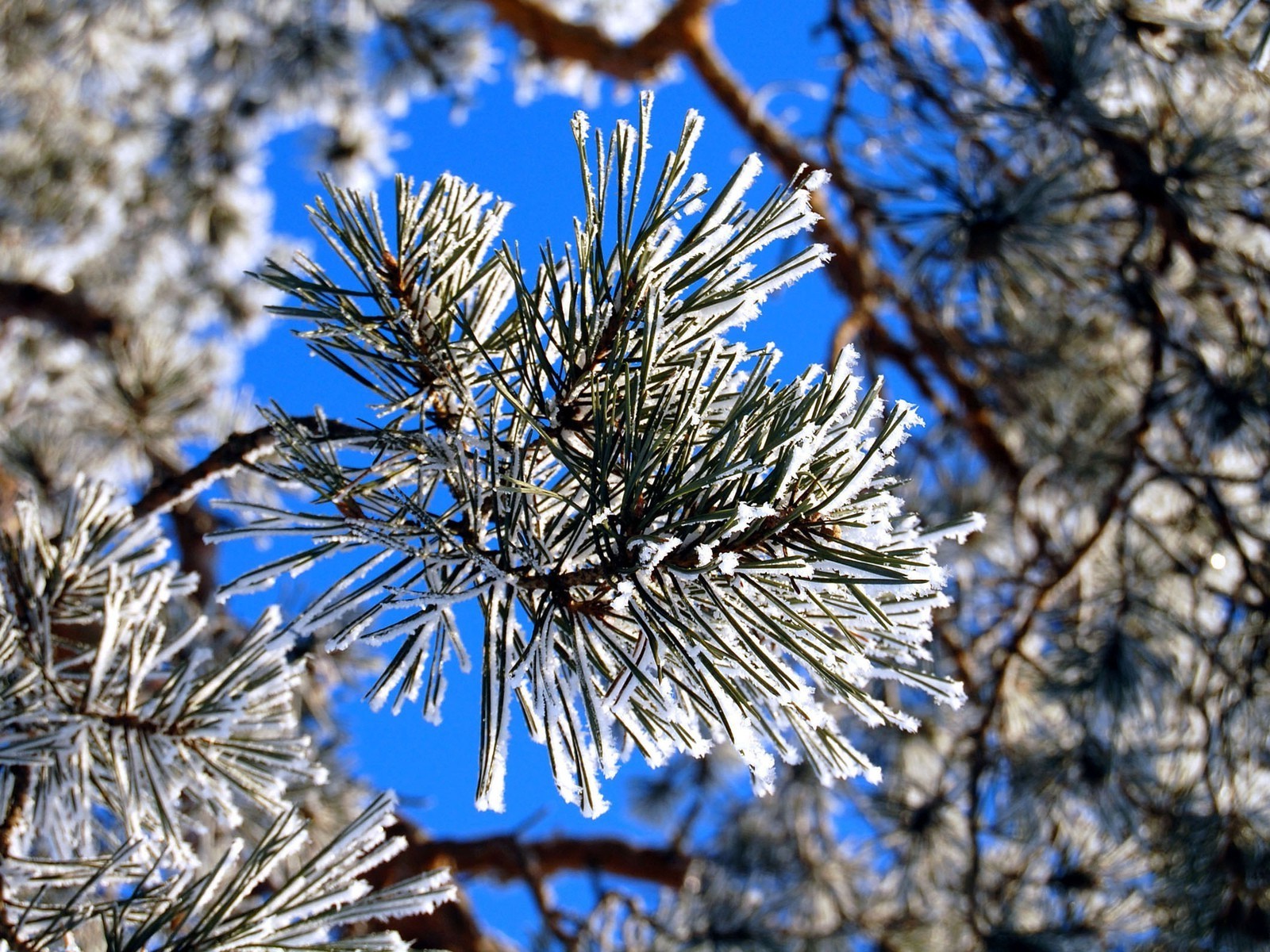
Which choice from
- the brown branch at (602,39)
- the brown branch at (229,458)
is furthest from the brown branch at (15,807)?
the brown branch at (602,39)

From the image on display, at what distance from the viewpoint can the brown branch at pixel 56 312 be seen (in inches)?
74.0

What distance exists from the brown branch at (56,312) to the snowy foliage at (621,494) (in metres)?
1.56

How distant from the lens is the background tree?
148 centimetres

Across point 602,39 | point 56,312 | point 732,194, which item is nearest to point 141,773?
point 732,194

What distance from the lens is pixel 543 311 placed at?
0.66 m

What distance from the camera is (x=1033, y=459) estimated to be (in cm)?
215

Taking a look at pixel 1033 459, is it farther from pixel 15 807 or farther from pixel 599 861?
pixel 15 807

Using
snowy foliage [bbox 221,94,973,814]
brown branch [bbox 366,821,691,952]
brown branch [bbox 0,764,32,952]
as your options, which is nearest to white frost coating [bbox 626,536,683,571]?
snowy foliage [bbox 221,94,973,814]

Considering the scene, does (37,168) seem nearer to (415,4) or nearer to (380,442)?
(415,4)

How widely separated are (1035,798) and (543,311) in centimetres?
141

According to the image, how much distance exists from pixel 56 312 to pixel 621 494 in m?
1.78

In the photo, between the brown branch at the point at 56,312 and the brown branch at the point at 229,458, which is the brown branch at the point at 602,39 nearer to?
the brown branch at the point at 56,312

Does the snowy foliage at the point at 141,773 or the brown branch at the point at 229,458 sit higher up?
the brown branch at the point at 229,458

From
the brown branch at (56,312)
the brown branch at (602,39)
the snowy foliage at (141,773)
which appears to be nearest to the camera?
the snowy foliage at (141,773)
